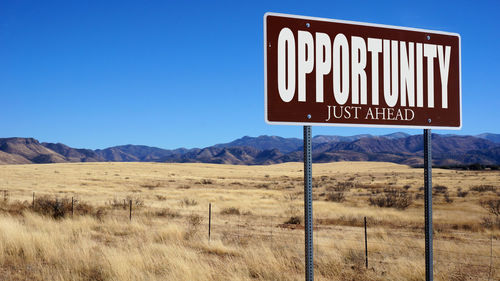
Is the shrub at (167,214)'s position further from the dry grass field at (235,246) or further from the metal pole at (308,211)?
the metal pole at (308,211)

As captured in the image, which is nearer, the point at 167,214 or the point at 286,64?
the point at 286,64

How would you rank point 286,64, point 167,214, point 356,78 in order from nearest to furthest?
point 286,64 → point 356,78 → point 167,214

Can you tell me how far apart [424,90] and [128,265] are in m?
7.25

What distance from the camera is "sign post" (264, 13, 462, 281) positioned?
4691mm

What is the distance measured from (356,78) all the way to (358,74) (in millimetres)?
66

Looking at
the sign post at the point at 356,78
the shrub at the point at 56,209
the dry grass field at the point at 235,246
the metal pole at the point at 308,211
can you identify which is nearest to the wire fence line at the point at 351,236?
the dry grass field at the point at 235,246

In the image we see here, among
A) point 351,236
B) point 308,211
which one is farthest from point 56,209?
point 308,211

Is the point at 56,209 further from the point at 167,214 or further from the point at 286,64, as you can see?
the point at 286,64

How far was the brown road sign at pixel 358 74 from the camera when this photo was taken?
4719 millimetres

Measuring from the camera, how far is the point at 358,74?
516cm

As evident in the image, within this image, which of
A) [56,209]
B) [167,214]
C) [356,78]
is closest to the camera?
[356,78]

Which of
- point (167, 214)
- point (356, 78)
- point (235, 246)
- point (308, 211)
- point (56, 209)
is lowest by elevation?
point (167, 214)

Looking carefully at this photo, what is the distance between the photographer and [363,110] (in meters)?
5.15

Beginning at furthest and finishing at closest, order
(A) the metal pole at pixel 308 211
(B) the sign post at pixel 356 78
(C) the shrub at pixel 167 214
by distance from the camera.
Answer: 1. (C) the shrub at pixel 167 214
2. (B) the sign post at pixel 356 78
3. (A) the metal pole at pixel 308 211
